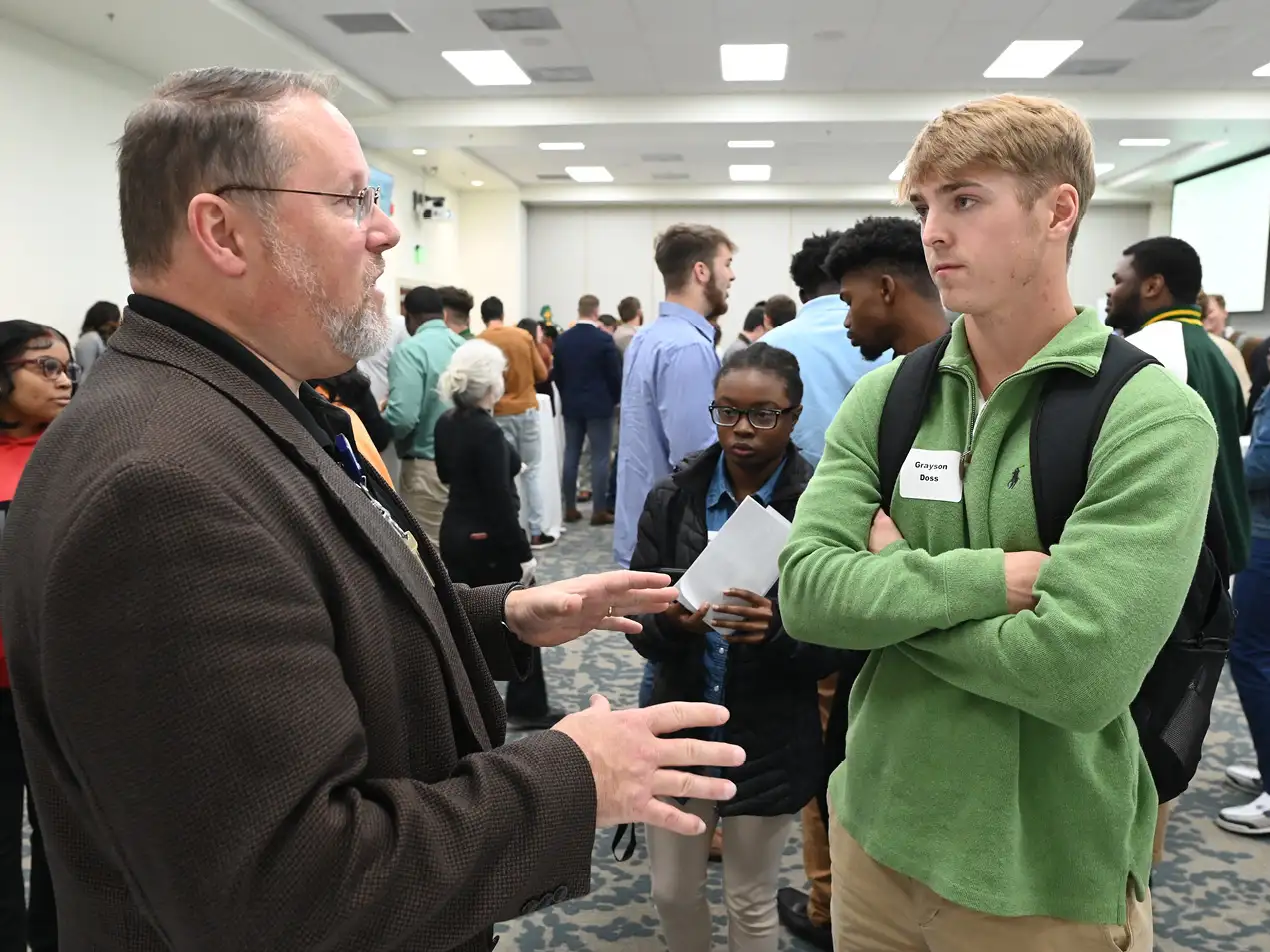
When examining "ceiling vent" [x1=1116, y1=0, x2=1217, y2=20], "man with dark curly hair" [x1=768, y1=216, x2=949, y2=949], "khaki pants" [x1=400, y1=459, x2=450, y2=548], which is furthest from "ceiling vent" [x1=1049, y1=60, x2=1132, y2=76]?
"man with dark curly hair" [x1=768, y1=216, x2=949, y2=949]

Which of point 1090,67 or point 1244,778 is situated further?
point 1090,67

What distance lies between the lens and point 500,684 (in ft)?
13.9

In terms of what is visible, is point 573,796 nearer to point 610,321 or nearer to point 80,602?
point 80,602

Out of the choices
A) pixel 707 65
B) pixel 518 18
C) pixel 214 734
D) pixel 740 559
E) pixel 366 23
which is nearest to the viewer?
pixel 214 734

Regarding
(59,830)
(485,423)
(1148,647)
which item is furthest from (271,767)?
(485,423)

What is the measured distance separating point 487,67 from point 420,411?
502cm

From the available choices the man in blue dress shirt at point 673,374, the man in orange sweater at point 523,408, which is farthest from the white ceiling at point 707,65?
the man in blue dress shirt at point 673,374

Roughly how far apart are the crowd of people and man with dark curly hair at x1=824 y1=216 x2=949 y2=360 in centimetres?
49

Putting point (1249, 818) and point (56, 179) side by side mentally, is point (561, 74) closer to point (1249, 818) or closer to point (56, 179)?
point (56, 179)

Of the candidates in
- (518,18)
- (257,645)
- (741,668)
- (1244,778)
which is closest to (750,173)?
(518,18)

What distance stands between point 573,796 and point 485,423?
113 inches

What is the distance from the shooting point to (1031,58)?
818 cm

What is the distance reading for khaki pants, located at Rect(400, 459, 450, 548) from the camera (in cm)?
477

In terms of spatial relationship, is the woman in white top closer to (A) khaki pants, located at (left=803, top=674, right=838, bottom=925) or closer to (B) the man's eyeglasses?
(B) the man's eyeglasses
